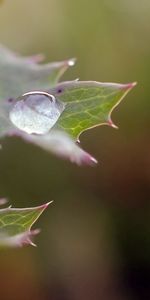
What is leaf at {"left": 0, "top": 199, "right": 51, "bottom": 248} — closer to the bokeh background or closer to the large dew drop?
the large dew drop

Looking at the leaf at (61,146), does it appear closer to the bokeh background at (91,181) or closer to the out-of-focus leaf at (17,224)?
the out-of-focus leaf at (17,224)

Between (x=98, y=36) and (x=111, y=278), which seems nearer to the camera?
(x=98, y=36)

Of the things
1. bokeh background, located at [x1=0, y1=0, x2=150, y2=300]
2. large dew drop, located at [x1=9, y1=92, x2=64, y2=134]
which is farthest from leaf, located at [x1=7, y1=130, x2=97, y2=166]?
bokeh background, located at [x1=0, y1=0, x2=150, y2=300]

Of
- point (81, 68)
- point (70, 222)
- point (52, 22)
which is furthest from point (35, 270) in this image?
point (52, 22)

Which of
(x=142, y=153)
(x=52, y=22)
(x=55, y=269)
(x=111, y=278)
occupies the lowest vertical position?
(x=111, y=278)

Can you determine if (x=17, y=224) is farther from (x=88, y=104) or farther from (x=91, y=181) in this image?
(x=91, y=181)

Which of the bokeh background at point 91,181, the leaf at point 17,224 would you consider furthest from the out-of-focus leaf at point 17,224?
the bokeh background at point 91,181

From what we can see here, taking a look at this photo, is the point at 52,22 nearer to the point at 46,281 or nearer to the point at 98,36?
the point at 98,36
